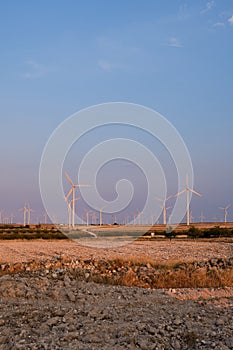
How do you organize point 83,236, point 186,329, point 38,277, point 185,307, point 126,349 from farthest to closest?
point 83,236, point 38,277, point 185,307, point 186,329, point 126,349

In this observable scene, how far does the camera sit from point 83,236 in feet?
214

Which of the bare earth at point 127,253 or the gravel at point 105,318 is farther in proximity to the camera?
the bare earth at point 127,253

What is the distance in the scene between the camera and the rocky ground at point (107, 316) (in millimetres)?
8344

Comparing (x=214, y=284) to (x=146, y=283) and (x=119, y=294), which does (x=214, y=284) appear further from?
(x=119, y=294)

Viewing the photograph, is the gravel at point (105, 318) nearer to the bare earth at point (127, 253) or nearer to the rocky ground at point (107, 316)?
the rocky ground at point (107, 316)

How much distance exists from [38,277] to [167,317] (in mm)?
6144

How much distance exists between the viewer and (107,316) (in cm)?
988

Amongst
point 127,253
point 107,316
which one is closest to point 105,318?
point 107,316

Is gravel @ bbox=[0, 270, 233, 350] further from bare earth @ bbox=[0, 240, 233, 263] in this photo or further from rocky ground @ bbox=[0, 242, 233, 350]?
bare earth @ bbox=[0, 240, 233, 263]

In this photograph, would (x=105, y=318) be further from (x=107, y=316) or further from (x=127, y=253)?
(x=127, y=253)

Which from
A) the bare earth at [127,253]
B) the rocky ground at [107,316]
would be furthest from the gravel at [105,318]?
the bare earth at [127,253]

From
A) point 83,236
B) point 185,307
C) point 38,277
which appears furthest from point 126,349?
point 83,236

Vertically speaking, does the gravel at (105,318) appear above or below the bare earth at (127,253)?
above

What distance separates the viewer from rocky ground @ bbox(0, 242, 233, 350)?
8.34 meters
